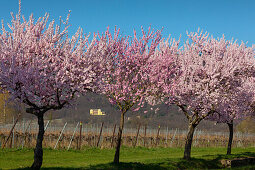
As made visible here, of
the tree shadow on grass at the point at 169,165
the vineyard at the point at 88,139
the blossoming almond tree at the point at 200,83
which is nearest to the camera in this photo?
the tree shadow on grass at the point at 169,165

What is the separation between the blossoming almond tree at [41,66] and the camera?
1415cm

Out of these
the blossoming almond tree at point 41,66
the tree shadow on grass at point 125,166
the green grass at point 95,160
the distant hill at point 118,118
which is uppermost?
the blossoming almond tree at point 41,66

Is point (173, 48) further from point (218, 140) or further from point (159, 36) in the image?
point (218, 140)

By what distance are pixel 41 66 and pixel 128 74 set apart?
734cm

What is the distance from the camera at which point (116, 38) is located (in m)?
21.3

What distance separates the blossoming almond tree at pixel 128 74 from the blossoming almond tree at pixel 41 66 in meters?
4.03

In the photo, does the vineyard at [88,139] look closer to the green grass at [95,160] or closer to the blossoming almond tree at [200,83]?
the green grass at [95,160]

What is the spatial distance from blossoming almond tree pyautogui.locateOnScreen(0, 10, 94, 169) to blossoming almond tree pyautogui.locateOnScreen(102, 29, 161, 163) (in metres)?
4.03

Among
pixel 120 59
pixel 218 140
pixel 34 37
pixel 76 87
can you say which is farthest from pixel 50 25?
pixel 218 140

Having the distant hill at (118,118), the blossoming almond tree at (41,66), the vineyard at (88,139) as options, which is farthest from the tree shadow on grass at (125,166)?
the distant hill at (118,118)

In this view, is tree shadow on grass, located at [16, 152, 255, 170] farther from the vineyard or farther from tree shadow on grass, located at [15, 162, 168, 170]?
the vineyard

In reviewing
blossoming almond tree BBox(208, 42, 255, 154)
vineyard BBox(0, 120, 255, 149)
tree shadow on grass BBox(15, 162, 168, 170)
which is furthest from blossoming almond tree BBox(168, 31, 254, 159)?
vineyard BBox(0, 120, 255, 149)

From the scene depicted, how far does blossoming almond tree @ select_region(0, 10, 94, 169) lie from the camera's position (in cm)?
1415

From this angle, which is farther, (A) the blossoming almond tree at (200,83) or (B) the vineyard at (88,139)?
(B) the vineyard at (88,139)
